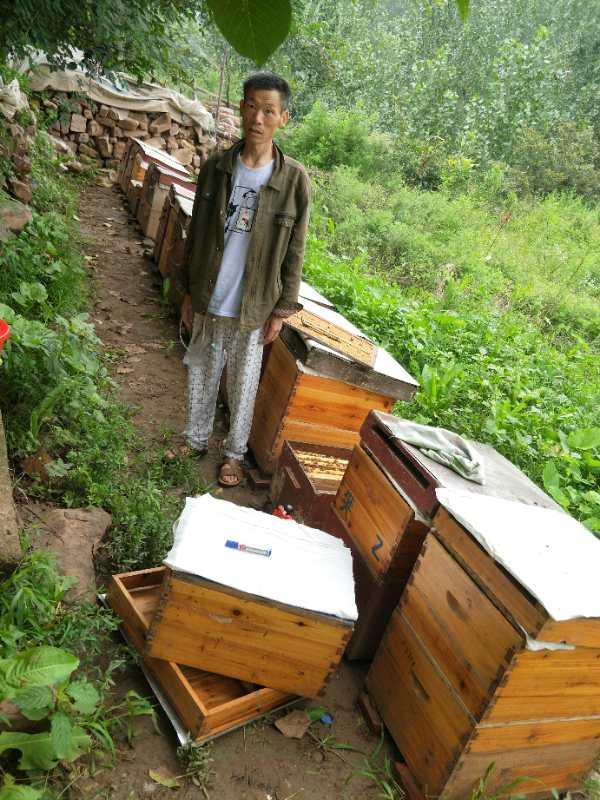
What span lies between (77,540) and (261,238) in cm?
187

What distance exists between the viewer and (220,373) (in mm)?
3904

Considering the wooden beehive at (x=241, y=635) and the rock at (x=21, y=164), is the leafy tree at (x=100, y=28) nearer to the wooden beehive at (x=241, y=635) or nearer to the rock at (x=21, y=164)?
the rock at (x=21, y=164)

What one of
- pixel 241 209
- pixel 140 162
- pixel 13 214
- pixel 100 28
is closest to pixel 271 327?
pixel 241 209

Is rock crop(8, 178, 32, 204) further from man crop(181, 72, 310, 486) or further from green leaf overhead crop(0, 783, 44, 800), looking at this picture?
green leaf overhead crop(0, 783, 44, 800)

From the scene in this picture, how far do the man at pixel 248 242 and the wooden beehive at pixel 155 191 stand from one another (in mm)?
4250

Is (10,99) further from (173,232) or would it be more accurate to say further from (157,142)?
(157,142)

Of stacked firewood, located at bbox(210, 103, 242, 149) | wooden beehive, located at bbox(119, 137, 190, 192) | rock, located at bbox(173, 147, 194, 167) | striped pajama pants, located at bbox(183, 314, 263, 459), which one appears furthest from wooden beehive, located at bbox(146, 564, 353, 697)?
stacked firewood, located at bbox(210, 103, 242, 149)

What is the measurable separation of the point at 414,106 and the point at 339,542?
21849 millimetres

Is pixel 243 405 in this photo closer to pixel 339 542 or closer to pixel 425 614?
pixel 339 542

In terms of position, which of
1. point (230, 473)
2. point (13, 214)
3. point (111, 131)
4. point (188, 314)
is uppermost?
point (111, 131)

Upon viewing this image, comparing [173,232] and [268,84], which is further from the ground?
[268,84]

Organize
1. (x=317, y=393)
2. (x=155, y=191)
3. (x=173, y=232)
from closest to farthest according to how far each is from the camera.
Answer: (x=317, y=393) → (x=173, y=232) → (x=155, y=191)

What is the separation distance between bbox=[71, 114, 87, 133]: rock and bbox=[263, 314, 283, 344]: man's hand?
11162mm

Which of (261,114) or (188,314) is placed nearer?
(261,114)
